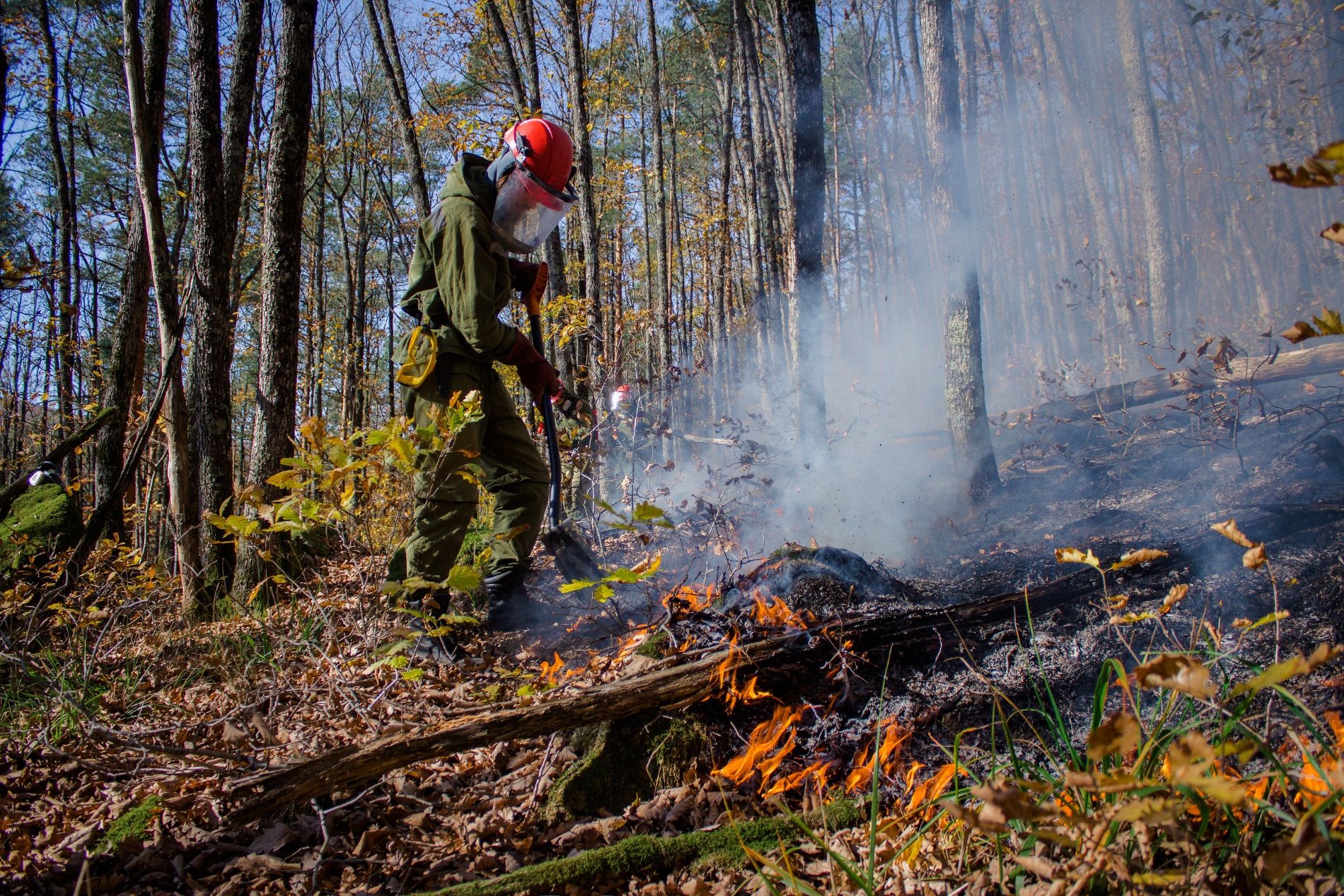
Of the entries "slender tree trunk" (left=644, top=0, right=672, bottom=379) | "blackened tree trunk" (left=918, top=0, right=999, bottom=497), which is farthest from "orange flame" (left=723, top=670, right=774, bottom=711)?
"slender tree trunk" (left=644, top=0, right=672, bottom=379)

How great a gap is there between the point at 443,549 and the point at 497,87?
1297 cm

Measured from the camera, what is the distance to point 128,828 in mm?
1844

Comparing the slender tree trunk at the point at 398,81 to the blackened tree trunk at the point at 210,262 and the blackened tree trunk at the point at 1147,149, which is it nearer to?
the blackened tree trunk at the point at 210,262

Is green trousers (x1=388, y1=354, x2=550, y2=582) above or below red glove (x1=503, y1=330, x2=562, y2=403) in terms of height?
below

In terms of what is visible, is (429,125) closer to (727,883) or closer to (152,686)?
(152,686)

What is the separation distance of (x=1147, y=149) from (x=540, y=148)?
1348 centimetres

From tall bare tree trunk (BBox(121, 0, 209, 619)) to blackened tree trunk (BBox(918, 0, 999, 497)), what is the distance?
6.16 meters

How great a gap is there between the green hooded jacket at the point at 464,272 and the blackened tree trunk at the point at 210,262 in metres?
2.43

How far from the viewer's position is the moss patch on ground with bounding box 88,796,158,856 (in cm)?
179

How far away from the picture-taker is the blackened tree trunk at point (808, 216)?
5.80m

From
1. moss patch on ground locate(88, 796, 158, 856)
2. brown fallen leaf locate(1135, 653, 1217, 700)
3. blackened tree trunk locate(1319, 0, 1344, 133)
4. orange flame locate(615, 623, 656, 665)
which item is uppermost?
blackened tree trunk locate(1319, 0, 1344, 133)

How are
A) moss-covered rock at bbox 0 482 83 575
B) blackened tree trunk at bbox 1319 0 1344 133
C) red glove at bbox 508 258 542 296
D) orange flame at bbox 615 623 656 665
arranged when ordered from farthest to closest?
blackened tree trunk at bbox 1319 0 1344 133 < moss-covered rock at bbox 0 482 83 575 < red glove at bbox 508 258 542 296 < orange flame at bbox 615 623 656 665

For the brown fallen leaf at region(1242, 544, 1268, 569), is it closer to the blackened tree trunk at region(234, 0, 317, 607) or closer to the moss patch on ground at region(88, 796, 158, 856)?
the moss patch on ground at region(88, 796, 158, 856)

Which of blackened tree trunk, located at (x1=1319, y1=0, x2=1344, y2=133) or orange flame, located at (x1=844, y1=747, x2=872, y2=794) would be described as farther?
blackened tree trunk, located at (x1=1319, y1=0, x2=1344, y2=133)
